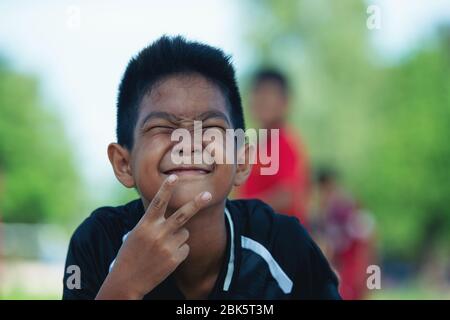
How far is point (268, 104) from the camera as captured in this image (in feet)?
14.2

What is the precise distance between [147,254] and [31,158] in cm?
2162

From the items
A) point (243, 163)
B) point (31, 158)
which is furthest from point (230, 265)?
point (31, 158)

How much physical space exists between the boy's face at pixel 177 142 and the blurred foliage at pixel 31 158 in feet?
65.6

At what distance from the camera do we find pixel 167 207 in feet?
5.92

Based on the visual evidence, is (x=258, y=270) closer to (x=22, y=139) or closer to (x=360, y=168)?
(x=22, y=139)

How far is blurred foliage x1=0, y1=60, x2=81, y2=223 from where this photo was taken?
21891 millimetres

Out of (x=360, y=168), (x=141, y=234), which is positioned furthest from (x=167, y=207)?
(x=360, y=168)

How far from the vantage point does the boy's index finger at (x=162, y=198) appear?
1.66 meters

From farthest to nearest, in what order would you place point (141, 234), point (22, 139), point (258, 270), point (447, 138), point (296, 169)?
point (447, 138), point (22, 139), point (296, 169), point (258, 270), point (141, 234)

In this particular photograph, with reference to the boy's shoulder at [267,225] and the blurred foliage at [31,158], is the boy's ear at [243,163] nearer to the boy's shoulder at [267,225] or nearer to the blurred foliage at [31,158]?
the boy's shoulder at [267,225]

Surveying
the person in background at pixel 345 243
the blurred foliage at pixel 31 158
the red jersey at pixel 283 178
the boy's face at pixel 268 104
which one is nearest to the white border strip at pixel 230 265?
the red jersey at pixel 283 178

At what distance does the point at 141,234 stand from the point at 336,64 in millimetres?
23447

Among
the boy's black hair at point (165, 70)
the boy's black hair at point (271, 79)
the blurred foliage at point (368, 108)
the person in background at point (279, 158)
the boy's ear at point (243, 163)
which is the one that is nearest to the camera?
the boy's black hair at point (165, 70)

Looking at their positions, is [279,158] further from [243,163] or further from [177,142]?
[177,142]
